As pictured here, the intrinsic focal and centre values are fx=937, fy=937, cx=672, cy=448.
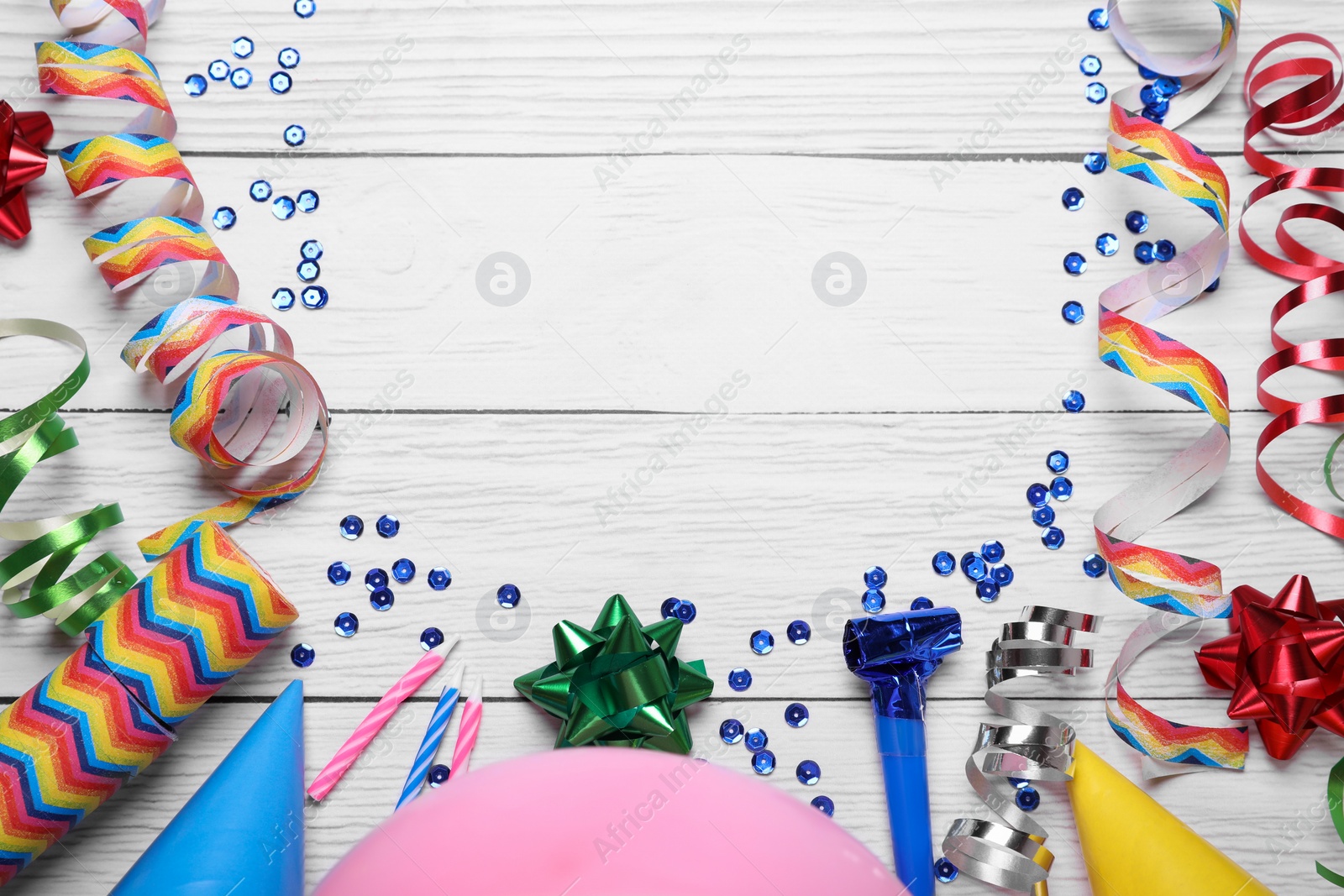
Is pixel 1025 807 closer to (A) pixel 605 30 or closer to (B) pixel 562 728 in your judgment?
(B) pixel 562 728

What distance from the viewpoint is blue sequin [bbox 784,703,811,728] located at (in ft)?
2.40

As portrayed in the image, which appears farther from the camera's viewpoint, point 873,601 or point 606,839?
point 873,601

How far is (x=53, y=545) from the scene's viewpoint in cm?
72

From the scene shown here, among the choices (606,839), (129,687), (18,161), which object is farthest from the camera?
(18,161)

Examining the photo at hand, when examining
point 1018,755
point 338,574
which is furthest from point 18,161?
→ point 1018,755

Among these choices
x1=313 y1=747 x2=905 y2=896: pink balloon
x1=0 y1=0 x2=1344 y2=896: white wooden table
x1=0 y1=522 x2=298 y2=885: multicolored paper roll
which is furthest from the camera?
x1=0 y1=0 x2=1344 y2=896: white wooden table

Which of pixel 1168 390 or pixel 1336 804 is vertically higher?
pixel 1168 390

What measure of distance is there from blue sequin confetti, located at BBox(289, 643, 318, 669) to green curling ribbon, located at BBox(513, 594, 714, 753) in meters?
0.17

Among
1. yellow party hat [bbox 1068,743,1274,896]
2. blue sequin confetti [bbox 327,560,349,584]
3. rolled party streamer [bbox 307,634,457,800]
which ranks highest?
yellow party hat [bbox 1068,743,1274,896]

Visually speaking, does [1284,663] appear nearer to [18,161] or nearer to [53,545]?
[53,545]

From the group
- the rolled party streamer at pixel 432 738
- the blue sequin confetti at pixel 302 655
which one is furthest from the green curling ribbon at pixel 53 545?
the rolled party streamer at pixel 432 738

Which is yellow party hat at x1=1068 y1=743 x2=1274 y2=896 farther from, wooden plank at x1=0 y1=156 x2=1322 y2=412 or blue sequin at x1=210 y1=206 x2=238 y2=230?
blue sequin at x1=210 y1=206 x2=238 y2=230

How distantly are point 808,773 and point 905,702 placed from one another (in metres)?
0.09

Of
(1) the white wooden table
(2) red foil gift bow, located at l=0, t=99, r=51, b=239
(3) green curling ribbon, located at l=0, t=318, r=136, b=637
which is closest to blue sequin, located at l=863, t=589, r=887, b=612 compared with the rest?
(1) the white wooden table
